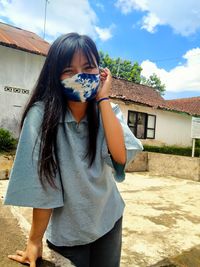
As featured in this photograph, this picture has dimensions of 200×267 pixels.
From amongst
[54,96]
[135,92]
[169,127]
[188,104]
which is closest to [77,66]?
[54,96]

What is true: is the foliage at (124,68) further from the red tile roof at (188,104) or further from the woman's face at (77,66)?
the woman's face at (77,66)

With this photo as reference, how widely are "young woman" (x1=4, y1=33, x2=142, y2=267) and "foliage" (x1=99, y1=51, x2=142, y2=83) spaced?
2650 centimetres

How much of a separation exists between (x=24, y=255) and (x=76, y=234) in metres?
0.25

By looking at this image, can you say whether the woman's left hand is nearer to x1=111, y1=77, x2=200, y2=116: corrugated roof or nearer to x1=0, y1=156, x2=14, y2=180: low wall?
x1=0, y1=156, x2=14, y2=180: low wall

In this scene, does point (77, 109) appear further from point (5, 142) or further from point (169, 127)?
point (169, 127)

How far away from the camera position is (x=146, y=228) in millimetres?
3547

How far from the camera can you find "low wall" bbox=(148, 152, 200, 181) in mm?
8250

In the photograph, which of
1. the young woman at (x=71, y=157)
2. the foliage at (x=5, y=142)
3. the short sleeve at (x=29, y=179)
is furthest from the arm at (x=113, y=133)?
the foliage at (x=5, y=142)

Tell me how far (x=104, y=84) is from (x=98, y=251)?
27.3 inches

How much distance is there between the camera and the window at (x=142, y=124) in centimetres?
1274

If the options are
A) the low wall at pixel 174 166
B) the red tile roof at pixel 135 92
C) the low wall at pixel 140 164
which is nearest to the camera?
the low wall at pixel 174 166

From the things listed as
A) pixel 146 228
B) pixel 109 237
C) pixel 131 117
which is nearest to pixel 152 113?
pixel 131 117

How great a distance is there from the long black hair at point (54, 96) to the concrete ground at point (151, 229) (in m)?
0.43

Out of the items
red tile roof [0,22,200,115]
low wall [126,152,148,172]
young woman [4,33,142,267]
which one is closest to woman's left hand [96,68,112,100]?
young woman [4,33,142,267]
